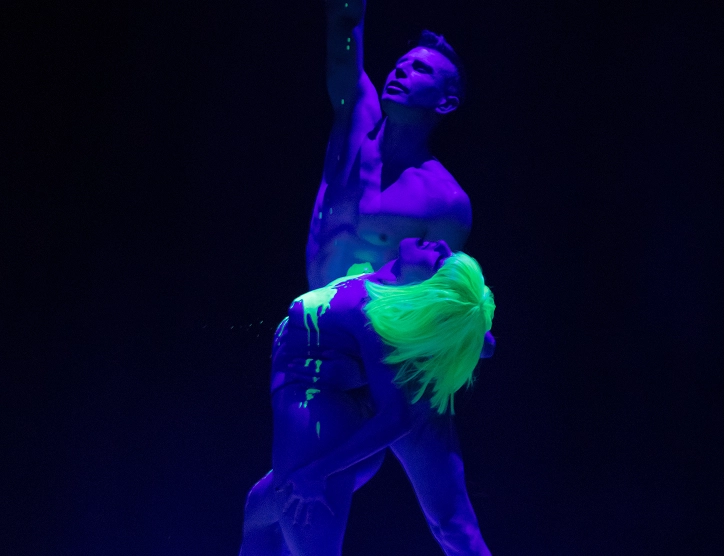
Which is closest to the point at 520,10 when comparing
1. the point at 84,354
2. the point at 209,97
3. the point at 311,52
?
the point at 311,52

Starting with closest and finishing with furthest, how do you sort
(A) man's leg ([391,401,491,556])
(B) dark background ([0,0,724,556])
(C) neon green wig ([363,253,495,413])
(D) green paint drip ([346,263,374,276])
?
(C) neon green wig ([363,253,495,413])
(A) man's leg ([391,401,491,556])
(D) green paint drip ([346,263,374,276])
(B) dark background ([0,0,724,556])

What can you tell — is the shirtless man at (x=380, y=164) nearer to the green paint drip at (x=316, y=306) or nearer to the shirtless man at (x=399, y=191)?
the shirtless man at (x=399, y=191)

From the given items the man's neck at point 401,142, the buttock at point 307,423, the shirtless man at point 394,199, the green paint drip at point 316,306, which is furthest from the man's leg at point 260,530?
the man's neck at point 401,142

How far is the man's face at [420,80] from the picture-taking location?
6.81 feet

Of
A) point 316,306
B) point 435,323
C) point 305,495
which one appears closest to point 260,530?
point 305,495

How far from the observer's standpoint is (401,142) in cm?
212

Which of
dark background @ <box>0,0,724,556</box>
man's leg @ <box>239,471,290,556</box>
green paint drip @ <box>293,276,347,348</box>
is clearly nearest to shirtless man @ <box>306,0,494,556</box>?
green paint drip @ <box>293,276,347,348</box>

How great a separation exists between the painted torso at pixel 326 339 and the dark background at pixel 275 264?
2.55 ft

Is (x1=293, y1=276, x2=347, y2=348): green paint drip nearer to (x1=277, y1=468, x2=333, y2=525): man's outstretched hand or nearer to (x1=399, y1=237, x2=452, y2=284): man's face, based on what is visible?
(x1=399, y1=237, x2=452, y2=284): man's face

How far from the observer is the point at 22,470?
2627 mm

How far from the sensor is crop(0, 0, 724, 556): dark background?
2582 millimetres

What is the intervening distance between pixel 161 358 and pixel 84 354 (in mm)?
233

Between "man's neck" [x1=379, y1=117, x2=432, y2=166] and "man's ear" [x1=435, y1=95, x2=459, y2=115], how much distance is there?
0.18 ft

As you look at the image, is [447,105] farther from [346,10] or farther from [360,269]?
[360,269]
